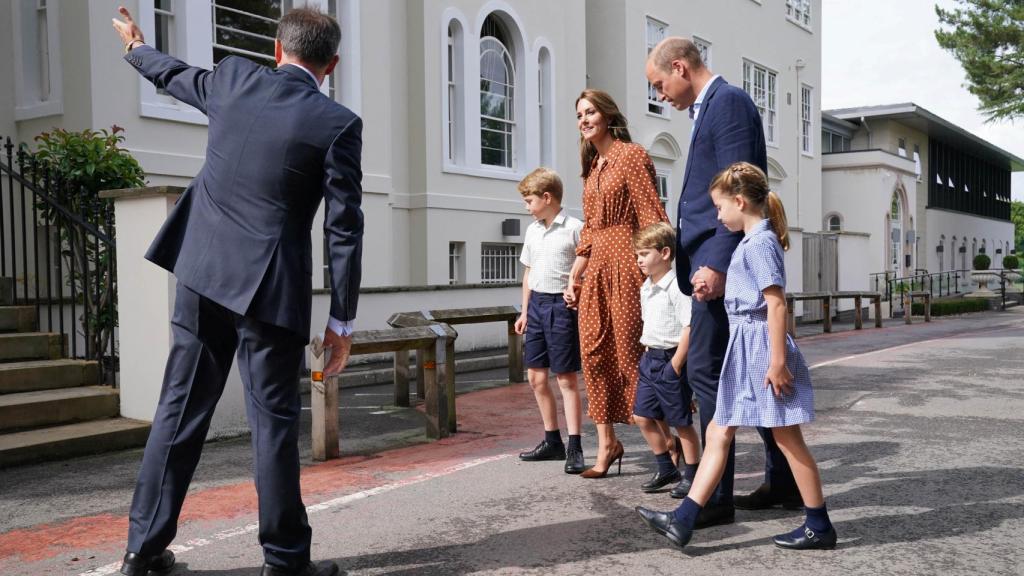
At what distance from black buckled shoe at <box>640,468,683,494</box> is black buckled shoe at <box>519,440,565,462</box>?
3.17 ft

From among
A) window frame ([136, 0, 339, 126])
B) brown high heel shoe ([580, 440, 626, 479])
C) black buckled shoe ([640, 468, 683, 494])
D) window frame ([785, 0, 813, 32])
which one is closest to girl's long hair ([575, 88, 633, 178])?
brown high heel shoe ([580, 440, 626, 479])

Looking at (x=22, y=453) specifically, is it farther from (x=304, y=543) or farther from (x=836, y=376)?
(x=836, y=376)

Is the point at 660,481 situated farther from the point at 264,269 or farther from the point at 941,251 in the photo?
the point at 941,251

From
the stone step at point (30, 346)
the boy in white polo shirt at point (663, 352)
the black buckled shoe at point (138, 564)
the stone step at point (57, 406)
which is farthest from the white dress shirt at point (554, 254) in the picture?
the stone step at point (30, 346)

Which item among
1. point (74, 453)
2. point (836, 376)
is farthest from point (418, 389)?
point (836, 376)

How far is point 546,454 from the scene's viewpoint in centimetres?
604

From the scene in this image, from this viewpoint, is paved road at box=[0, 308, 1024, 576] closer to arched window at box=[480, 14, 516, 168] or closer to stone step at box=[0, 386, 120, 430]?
stone step at box=[0, 386, 120, 430]

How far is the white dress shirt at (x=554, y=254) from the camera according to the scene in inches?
227

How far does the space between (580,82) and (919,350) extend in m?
8.35

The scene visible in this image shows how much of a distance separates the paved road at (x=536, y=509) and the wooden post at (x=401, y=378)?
1.04 m

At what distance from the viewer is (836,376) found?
10.6m

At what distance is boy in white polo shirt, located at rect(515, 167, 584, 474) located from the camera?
18.5 ft

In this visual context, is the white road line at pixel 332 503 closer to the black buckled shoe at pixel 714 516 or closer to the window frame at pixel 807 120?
the black buckled shoe at pixel 714 516

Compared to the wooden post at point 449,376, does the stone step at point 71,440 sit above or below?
below
